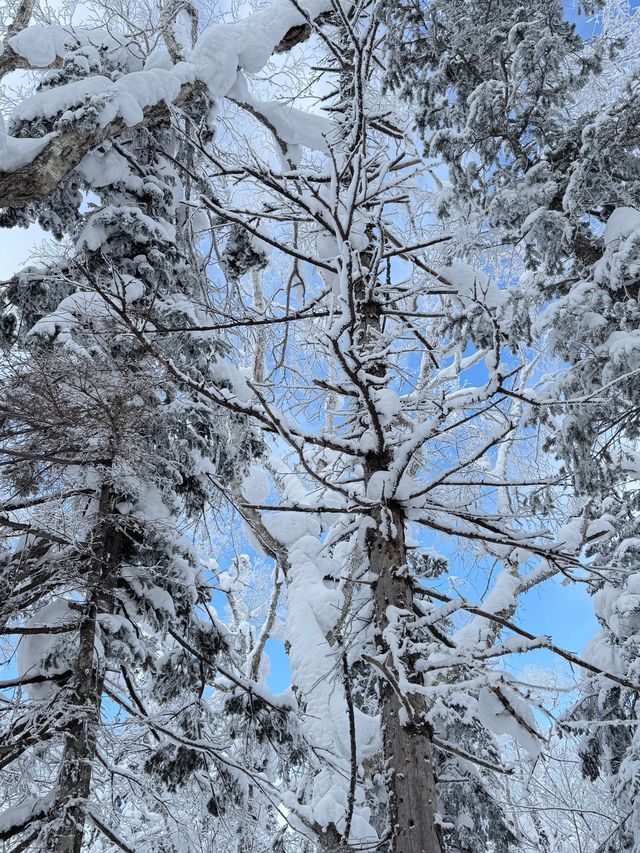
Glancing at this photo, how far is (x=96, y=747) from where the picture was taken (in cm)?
392

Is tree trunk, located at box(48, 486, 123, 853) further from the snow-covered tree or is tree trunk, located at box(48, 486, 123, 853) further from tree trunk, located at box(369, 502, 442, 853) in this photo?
tree trunk, located at box(369, 502, 442, 853)

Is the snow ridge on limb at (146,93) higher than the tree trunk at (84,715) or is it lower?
higher

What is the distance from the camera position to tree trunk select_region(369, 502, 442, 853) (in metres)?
2.72

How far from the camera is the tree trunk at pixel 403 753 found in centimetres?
272

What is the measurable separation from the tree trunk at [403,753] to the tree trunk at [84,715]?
1.83 meters

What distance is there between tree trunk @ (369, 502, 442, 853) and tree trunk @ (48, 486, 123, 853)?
183 centimetres

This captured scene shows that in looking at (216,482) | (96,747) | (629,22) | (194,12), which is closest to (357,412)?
(216,482)

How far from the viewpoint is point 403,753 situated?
2.92 metres

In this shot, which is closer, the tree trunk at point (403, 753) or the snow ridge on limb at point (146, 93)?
the tree trunk at point (403, 753)

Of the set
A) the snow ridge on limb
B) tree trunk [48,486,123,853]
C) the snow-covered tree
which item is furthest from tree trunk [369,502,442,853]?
the snow ridge on limb

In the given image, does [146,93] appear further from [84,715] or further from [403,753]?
[403,753]

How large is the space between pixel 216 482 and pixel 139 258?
2398mm

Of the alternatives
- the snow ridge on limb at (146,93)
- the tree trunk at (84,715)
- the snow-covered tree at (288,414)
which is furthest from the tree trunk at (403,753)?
the snow ridge on limb at (146,93)

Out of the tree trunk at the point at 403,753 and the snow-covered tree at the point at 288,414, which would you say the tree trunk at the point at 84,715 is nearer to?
the snow-covered tree at the point at 288,414
